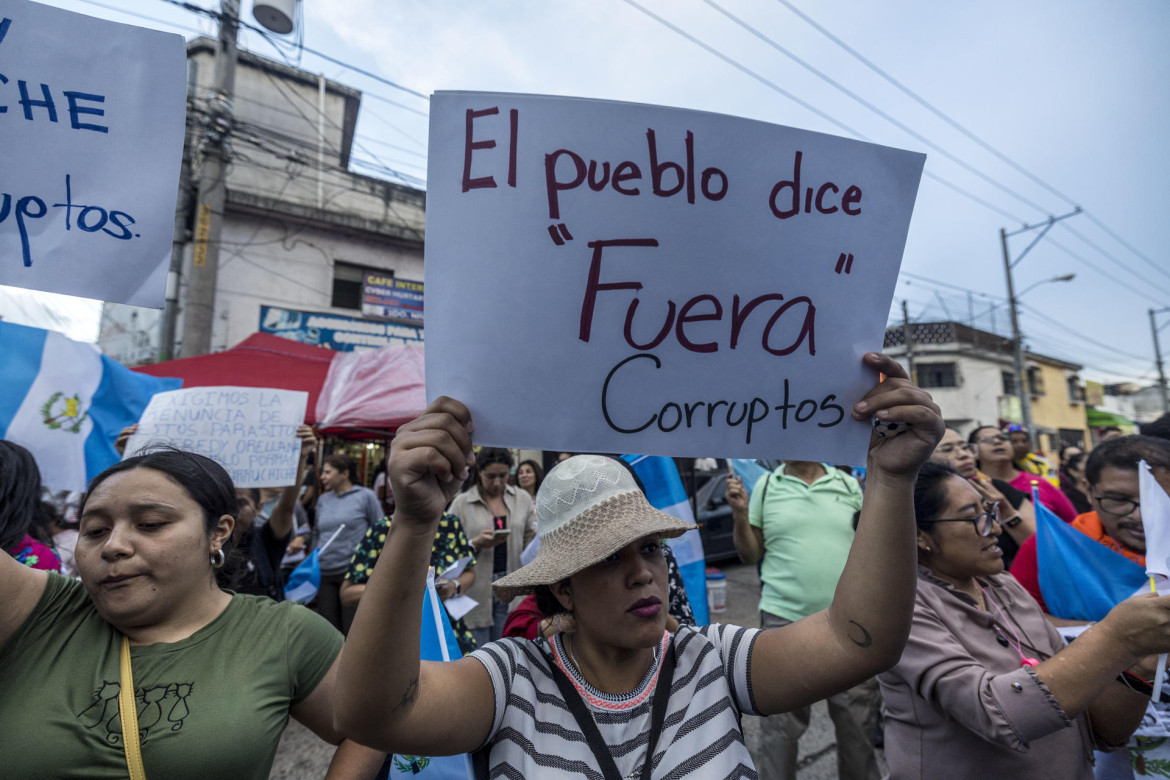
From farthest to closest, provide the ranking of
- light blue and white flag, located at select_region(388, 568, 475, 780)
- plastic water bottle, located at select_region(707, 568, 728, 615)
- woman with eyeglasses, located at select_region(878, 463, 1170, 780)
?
plastic water bottle, located at select_region(707, 568, 728, 615)
light blue and white flag, located at select_region(388, 568, 475, 780)
woman with eyeglasses, located at select_region(878, 463, 1170, 780)

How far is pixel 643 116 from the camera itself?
3.88 feet

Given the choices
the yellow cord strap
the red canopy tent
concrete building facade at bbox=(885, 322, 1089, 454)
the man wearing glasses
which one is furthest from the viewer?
concrete building facade at bbox=(885, 322, 1089, 454)

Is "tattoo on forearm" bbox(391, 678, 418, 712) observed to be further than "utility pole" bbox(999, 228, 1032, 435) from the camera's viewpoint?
No

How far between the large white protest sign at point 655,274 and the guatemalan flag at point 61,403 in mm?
2491

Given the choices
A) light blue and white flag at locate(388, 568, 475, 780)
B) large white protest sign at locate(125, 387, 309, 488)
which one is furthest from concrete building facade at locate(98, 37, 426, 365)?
light blue and white flag at locate(388, 568, 475, 780)

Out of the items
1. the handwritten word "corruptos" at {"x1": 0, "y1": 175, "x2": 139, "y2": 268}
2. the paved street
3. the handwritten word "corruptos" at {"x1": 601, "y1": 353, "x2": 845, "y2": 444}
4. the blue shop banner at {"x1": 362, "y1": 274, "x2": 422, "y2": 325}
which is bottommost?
the paved street

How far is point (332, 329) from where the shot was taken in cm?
1230

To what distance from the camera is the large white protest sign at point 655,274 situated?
1.12 m

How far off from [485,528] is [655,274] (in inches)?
121

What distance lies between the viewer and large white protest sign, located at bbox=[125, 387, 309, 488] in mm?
2904

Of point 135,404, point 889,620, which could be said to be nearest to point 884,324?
point 889,620

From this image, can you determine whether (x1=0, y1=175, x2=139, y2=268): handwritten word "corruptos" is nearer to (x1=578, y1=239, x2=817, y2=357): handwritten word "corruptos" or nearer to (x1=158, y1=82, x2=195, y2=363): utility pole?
(x1=578, y1=239, x2=817, y2=357): handwritten word "corruptos"

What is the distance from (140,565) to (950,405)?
27.0m

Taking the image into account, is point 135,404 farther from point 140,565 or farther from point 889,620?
Answer: point 889,620
